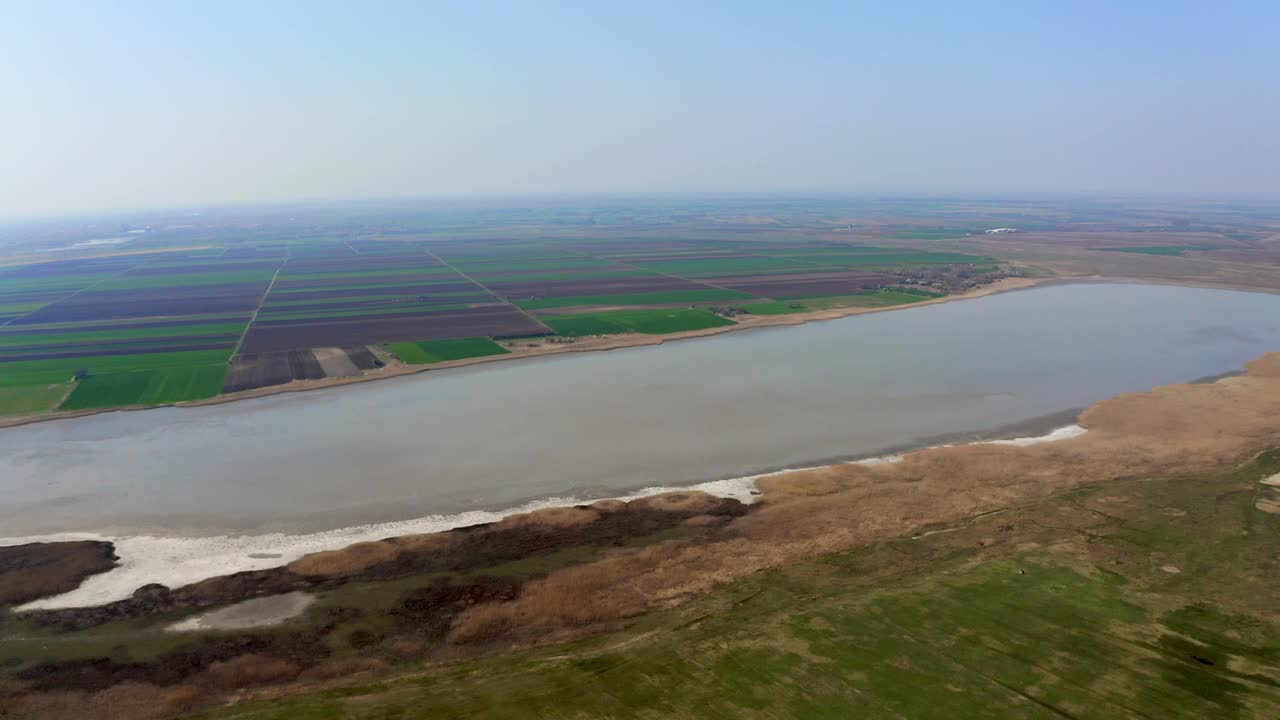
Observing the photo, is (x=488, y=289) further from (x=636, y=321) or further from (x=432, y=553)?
(x=432, y=553)

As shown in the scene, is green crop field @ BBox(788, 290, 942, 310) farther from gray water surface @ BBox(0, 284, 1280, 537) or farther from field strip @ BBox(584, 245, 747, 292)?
gray water surface @ BBox(0, 284, 1280, 537)

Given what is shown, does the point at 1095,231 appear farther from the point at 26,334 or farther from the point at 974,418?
the point at 26,334

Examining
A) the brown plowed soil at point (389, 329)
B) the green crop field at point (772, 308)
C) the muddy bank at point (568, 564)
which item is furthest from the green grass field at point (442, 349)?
the muddy bank at point (568, 564)

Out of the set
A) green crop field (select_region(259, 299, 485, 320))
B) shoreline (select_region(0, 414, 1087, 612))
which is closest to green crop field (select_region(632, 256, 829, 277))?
green crop field (select_region(259, 299, 485, 320))

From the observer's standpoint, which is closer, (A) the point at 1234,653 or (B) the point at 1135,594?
(A) the point at 1234,653

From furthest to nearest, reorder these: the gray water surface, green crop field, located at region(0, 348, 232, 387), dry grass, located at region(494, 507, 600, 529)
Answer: green crop field, located at region(0, 348, 232, 387), the gray water surface, dry grass, located at region(494, 507, 600, 529)

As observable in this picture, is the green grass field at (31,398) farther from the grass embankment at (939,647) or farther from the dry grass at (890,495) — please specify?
the dry grass at (890,495)

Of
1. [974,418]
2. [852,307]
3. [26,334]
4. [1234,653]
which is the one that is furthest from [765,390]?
[26,334]
